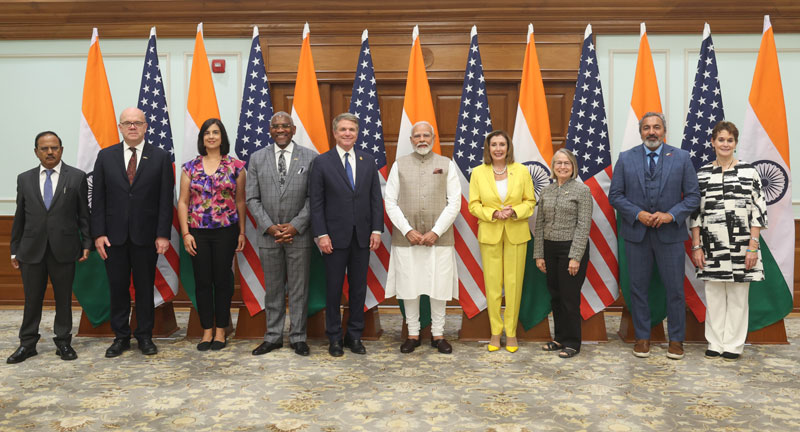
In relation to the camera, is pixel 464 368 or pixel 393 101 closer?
pixel 464 368

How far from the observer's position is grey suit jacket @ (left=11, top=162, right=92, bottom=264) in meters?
3.81

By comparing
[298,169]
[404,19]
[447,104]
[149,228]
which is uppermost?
[404,19]

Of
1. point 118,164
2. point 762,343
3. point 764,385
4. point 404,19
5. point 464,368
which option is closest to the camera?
point 764,385

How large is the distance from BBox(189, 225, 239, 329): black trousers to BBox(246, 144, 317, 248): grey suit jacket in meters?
0.26

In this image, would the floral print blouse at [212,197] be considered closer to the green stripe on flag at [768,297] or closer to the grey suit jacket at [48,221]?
the grey suit jacket at [48,221]

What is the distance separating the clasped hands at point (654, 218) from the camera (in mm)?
3801

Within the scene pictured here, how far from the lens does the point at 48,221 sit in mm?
3805

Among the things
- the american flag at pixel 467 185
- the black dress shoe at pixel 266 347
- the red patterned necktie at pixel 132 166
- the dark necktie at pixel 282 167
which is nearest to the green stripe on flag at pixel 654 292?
the american flag at pixel 467 185

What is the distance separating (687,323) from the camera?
14.2ft

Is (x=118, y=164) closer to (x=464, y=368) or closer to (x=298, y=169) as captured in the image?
(x=298, y=169)

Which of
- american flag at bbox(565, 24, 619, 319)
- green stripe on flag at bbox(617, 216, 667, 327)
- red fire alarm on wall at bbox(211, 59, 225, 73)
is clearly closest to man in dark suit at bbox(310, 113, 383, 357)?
american flag at bbox(565, 24, 619, 319)

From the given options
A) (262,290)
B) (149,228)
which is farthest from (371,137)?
(149,228)

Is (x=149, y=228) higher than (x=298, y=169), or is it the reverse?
(x=298, y=169)

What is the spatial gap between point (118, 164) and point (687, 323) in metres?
4.31
